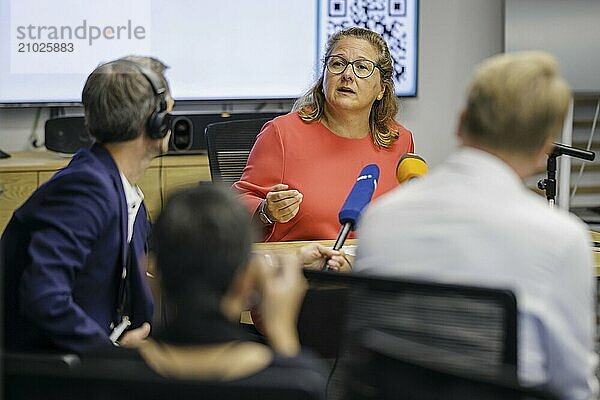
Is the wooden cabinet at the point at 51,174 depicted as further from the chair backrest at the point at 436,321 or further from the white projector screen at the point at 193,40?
the chair backrest at the point at 436,321

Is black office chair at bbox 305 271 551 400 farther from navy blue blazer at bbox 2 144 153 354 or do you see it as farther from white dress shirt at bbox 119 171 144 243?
white dress shirt at bbox 119 171 144 243

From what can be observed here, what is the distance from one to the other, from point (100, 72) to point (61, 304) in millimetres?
507

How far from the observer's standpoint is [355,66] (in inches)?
128

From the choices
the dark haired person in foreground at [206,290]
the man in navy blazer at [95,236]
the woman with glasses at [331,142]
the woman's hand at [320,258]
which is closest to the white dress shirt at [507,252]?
the dark haired person in foreground at [206,290]

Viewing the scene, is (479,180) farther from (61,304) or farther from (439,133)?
(439,133)

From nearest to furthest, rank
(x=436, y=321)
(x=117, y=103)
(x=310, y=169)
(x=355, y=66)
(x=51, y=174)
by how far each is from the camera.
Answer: (x=436, y=321) → (x=117, y=103) → (x=310, y=169) → (x=355, y=66) → (x=51, y=174)

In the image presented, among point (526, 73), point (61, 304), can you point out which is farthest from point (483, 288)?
point (61, 304)

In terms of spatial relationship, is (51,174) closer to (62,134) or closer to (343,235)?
(62,134)

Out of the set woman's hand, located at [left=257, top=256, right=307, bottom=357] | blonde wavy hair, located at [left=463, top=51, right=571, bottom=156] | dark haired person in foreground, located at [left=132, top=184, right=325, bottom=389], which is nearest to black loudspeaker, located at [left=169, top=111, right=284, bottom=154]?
blonde wavy hair, located at [left=463, top=51, right=571, bottom=156]

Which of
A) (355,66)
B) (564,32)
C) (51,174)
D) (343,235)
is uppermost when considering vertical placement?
(564,32)

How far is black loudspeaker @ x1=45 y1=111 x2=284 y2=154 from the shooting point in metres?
4.46

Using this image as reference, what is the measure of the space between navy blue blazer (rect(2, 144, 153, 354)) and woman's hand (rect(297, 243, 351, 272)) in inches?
21.4

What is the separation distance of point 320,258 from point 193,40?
242cm

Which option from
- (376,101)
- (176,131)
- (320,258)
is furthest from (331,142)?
(176,131)
